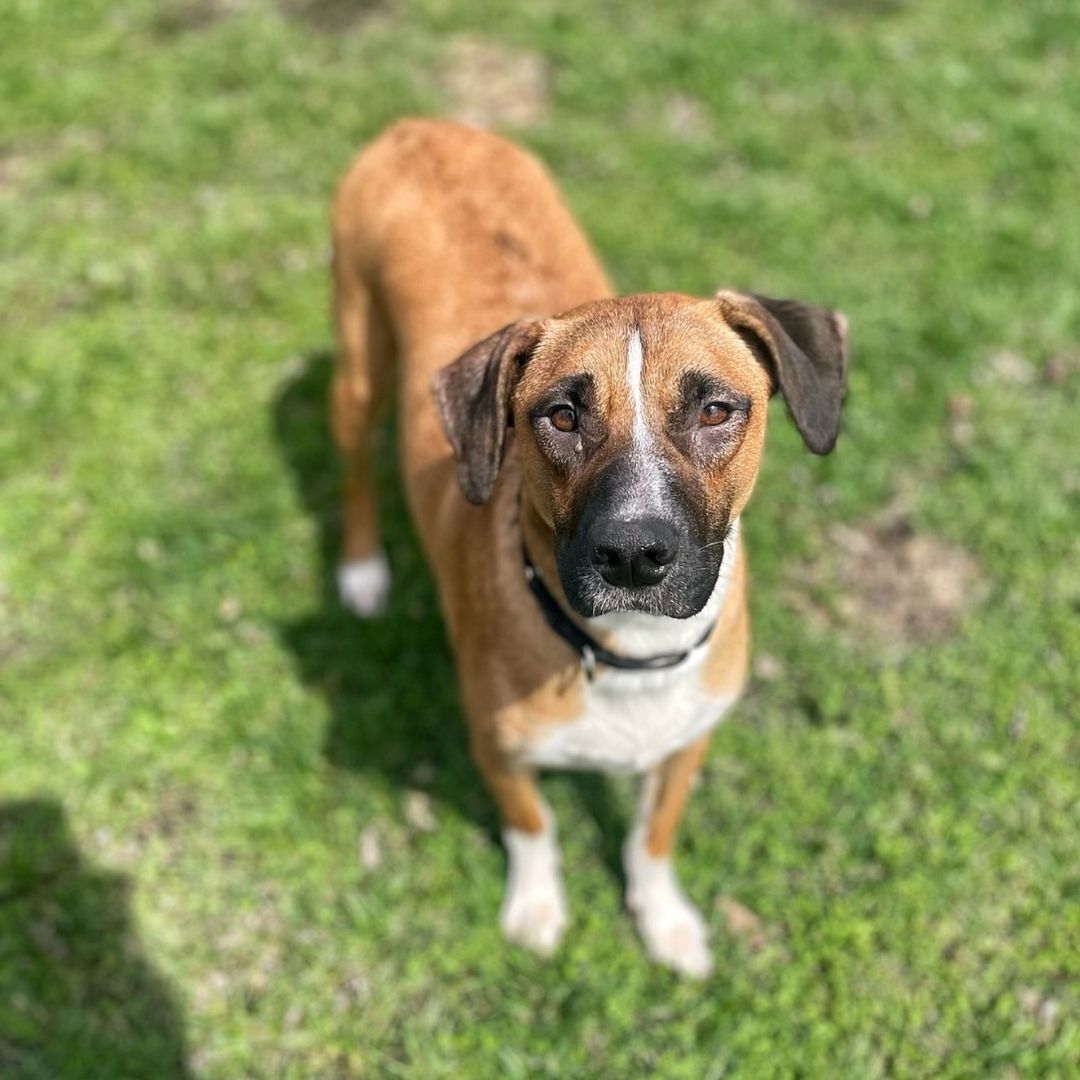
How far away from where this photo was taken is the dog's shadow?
4.66 metres

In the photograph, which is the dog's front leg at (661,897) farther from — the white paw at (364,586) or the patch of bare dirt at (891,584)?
the white paw at (364,586)

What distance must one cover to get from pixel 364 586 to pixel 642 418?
9.11 feet

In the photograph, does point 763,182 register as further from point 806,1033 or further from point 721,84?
point 806,1033

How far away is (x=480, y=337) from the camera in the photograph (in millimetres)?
3953

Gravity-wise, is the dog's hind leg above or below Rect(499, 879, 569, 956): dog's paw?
above

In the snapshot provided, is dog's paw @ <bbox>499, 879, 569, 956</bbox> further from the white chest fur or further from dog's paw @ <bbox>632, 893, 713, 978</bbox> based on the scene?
the white chest fur

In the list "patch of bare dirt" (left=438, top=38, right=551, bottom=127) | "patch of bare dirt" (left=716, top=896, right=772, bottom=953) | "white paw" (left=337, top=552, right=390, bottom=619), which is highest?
"patch of bare dirt" (left=438, top=38, right=551, bottom=127)

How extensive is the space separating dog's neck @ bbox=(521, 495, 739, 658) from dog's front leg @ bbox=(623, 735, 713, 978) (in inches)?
A: 37.2

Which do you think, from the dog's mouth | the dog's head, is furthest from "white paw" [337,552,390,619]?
the dog's mouth

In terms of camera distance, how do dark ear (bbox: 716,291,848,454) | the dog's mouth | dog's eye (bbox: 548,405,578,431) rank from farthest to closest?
dark ear (bbox: 716,291,848,454), dog's eye (bbox: 548,405,578,431), the dog's mouth

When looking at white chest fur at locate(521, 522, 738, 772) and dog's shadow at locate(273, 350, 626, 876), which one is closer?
white chest fur at locate(521, 522, 738, 772)

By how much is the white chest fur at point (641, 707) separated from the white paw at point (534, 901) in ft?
2.40

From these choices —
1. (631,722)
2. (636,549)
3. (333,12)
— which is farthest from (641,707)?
(333,12)

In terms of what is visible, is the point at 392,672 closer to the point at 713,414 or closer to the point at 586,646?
the point at 586,646
